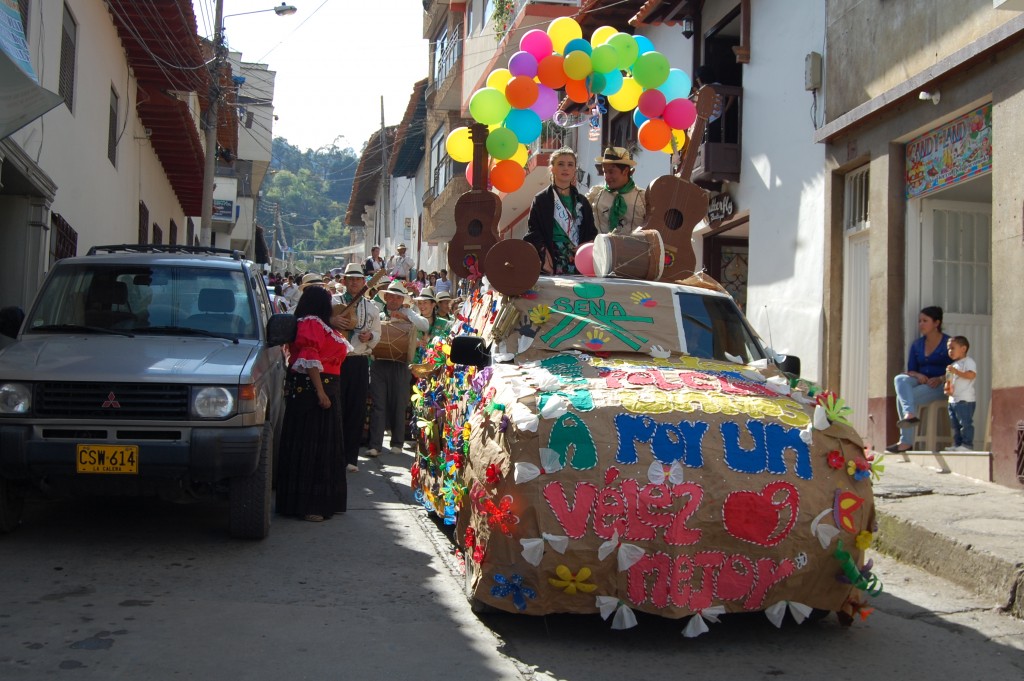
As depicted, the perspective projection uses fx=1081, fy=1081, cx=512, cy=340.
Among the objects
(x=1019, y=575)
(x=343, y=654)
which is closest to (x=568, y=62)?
(x=1019, y=575)

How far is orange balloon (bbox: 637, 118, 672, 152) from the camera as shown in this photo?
33.9 ft

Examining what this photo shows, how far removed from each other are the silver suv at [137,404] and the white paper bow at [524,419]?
2.15 meters

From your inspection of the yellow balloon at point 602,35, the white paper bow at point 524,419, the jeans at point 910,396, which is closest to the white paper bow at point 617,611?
the white paper bow at point 524,419

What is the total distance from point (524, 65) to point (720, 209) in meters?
7.15

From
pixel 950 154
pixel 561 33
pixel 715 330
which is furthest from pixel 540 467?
pixel 950 154

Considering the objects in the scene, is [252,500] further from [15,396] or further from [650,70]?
[650,70]

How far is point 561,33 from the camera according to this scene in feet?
34.1

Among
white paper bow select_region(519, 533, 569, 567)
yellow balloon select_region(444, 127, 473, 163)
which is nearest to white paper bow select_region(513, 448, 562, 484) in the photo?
white paper bow select_region(519, 533, 569, 567)

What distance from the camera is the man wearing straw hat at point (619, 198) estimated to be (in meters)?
8.51

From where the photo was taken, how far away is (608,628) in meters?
→ 5.28

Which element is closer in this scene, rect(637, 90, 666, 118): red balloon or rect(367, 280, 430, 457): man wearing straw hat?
rect(637, 90, 666, 118): red balloon

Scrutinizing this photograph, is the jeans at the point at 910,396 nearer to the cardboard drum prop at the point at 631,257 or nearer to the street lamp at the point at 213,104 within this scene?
the cardboard drum prop at the point at 631,257

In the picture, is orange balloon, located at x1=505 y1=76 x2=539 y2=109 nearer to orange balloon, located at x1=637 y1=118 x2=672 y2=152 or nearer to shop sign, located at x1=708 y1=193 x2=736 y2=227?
orange balloon, located at x1=637 y1=118 x2=672 y2=152

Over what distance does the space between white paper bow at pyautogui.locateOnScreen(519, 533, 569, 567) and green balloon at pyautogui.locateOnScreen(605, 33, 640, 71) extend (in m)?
6.48
